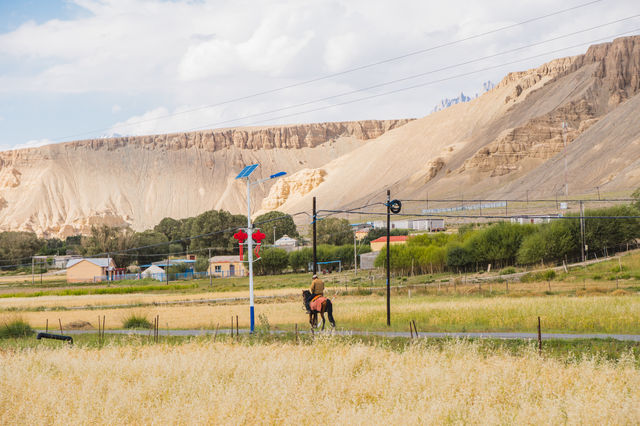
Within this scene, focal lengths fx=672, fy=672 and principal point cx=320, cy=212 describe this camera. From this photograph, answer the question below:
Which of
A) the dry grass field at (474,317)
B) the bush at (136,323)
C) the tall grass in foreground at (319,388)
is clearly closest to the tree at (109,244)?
the dry grass field at (474,317)

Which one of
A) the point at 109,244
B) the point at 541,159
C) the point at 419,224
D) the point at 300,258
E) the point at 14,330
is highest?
the point at 541,159

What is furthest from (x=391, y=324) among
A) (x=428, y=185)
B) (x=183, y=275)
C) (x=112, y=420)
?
(x=428, y=185)

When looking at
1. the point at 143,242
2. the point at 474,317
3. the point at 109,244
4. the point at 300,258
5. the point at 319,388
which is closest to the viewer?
the point at 319,388

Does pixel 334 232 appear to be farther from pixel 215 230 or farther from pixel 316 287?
pixel 316 287

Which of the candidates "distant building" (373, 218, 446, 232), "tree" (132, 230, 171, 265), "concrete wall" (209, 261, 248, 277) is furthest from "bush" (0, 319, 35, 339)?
"distant building" (373, 218, 446, 232)

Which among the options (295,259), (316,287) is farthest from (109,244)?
(316,287)

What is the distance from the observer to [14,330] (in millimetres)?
27766

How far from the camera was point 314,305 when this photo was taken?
2481cm

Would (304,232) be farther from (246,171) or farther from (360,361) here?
(360,361)

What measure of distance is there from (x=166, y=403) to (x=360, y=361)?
16.8 ft

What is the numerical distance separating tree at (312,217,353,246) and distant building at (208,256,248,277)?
1813cm

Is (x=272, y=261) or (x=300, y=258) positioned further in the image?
(x=300, y=258)

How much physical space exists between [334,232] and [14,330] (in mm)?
92500

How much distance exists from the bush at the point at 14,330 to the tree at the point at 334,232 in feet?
279
